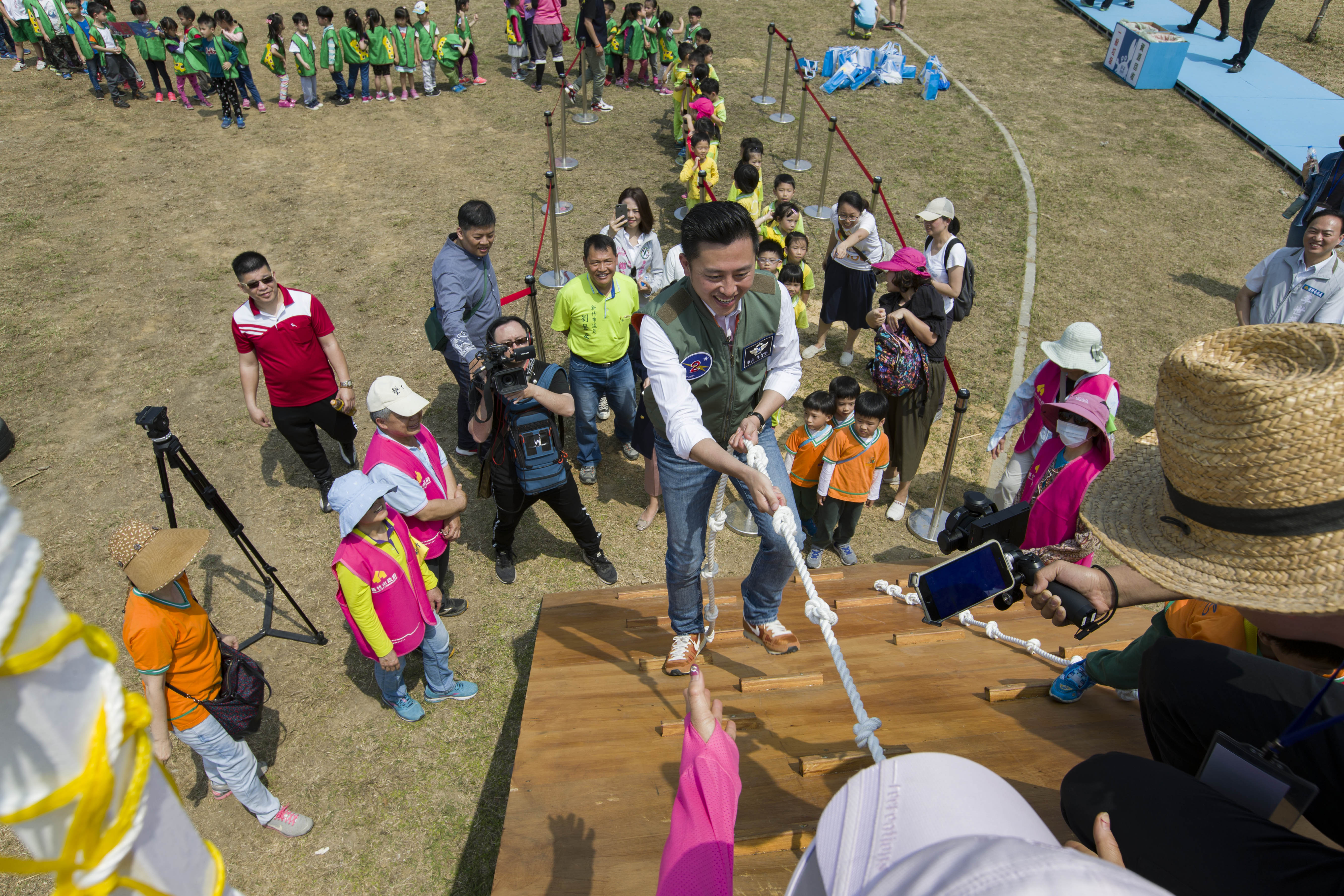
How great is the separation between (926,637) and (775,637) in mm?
801

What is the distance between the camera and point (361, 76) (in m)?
12.5

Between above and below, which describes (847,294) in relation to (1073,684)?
below

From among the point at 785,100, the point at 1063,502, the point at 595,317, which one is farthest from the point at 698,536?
the point at 785,100

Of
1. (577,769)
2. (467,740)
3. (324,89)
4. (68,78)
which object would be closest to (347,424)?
(467,740)

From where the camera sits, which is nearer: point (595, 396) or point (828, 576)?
point (828, 576)

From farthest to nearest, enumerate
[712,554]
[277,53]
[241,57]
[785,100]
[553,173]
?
1. [785,100]
2. [277,53]
3. [241,57]
4. [553,173]
5. [712,554]

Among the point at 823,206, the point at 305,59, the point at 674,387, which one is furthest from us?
the point at 305,59

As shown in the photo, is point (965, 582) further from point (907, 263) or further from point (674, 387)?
point (907, 263)

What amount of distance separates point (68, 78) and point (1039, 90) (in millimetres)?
16507

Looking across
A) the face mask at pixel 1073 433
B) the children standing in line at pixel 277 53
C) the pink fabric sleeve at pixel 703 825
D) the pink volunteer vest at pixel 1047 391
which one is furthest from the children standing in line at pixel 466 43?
the pink fabric sleeve at pixel 703 825

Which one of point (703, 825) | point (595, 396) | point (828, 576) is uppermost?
point (703, 825)

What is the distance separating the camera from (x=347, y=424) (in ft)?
18.5

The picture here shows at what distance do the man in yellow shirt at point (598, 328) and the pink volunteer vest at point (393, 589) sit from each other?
1.88 m

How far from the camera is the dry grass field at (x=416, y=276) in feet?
13.5
